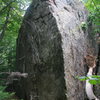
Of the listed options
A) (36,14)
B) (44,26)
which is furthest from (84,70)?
(36,14)

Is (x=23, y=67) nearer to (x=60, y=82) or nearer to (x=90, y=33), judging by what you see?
(x=60, y=82)

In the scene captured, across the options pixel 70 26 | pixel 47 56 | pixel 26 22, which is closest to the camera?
pixel 47 56

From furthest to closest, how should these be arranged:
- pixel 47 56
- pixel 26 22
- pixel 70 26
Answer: pixel 26 22 → pixel 70 26 → pixel 47 56

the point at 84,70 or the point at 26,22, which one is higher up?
the point at 26,22

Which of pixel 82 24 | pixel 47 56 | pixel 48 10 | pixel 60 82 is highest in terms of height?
pixel 48 10

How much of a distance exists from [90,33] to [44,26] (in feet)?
6.34

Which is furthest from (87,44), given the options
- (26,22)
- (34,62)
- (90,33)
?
(26,22)

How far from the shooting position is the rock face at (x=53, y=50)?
3545 mm

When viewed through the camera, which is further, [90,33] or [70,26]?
[90,33]

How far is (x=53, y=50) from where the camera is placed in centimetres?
374

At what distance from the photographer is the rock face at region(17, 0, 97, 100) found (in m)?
3.54

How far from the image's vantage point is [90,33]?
16.1ft

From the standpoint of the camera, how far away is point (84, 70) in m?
4.06

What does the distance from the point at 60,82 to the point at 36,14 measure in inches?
104
